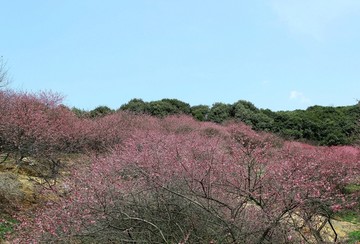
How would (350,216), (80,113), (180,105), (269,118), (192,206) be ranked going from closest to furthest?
(192,206), (350,216), (80,113), (269,118), (180,105)

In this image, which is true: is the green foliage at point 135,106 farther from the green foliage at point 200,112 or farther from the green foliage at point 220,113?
the green foliage at point 220,113

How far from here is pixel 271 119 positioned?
86.2 ft

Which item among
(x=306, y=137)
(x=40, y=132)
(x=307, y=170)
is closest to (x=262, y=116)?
(x=306, y=137)

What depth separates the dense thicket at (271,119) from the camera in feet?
83.2

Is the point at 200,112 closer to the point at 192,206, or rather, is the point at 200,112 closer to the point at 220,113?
the point at 220,113

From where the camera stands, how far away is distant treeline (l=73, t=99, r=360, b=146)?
25.3m

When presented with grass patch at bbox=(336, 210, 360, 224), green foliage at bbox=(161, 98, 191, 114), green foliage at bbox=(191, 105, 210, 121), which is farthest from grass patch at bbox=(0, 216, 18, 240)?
green foliage at bbox=(161, 98, 191, 114)

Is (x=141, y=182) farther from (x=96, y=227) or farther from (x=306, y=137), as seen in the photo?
(x=306, y=137)

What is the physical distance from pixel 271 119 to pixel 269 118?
0.18 meters

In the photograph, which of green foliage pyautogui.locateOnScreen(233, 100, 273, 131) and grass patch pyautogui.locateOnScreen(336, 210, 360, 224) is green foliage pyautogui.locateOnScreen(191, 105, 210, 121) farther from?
grass patch pyautogui.locateOnScreen(336, 210, 360, 224)

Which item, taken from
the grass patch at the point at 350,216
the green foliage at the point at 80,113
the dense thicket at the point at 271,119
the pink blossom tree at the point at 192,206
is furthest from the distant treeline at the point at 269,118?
the pink blossom tree at the point at 192,206

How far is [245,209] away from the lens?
604 cm

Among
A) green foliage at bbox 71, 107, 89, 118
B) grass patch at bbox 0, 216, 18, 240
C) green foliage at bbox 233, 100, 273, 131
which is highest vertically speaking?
green foliage at bbox 233, 100, 273, 131

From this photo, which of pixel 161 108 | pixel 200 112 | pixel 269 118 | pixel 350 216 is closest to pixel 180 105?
pixel 200 112
